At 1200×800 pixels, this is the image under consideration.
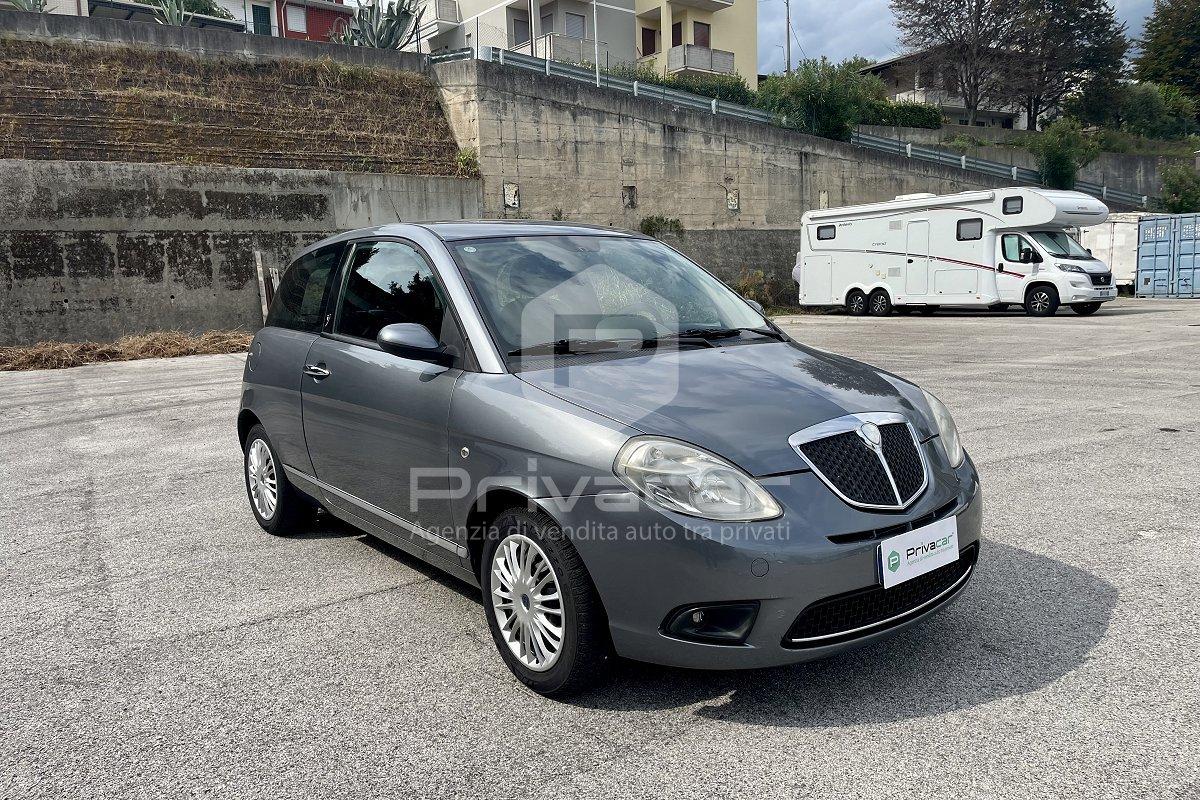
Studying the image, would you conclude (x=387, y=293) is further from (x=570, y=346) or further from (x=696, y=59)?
(x=696, y=59)

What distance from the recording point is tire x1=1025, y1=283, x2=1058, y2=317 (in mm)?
21500

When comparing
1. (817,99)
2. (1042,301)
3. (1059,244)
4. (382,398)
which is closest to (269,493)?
(382,398)

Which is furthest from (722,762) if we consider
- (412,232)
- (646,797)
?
(412,232)

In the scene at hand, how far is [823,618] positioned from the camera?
2881mm

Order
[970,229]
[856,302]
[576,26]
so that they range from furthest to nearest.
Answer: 1. [576,26]
2. [856,302]
3. [970,229]

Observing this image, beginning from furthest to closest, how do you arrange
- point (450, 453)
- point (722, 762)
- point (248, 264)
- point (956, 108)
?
point (956, 108) → point (248, 264) → point (450, 453) → point (722, 762)

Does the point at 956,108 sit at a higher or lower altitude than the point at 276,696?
higher

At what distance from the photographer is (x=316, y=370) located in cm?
456

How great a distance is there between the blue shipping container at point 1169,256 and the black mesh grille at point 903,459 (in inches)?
1154

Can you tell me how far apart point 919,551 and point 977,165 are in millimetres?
38774

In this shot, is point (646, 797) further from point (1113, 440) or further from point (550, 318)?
point (1113, 440)

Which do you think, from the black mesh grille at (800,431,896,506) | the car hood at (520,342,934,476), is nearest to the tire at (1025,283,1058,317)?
the car hood at (520,342,934,476)

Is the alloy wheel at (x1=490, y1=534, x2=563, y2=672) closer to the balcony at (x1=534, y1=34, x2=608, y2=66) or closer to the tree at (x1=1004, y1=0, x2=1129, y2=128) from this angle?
the balcony at (x1=534, y1=34, x2=608, y2=66)

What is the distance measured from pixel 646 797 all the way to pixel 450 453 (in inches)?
59.6
